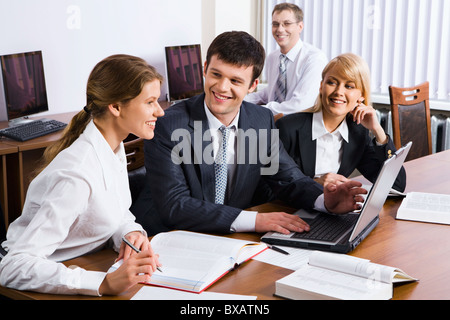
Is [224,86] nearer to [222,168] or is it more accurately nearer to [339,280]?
[222,168]

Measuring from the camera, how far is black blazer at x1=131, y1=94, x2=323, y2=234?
5.90ft

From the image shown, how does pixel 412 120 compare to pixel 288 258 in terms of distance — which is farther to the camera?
pixel 412 120

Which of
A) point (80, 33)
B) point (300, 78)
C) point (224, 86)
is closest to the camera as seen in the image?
point (224, 86)

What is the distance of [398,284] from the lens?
1.40m

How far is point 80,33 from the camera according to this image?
392 centimetres

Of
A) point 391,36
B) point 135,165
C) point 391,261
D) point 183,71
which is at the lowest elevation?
point 391,261

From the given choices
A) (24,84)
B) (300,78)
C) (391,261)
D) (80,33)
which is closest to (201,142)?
(391,261)

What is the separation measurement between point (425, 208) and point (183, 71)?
2.78 metres

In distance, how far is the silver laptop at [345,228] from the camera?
5.26 feet

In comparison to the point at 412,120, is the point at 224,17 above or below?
above

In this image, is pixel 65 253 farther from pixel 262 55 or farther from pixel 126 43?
pixel 126 43

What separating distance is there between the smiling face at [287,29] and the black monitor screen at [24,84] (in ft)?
5.95
